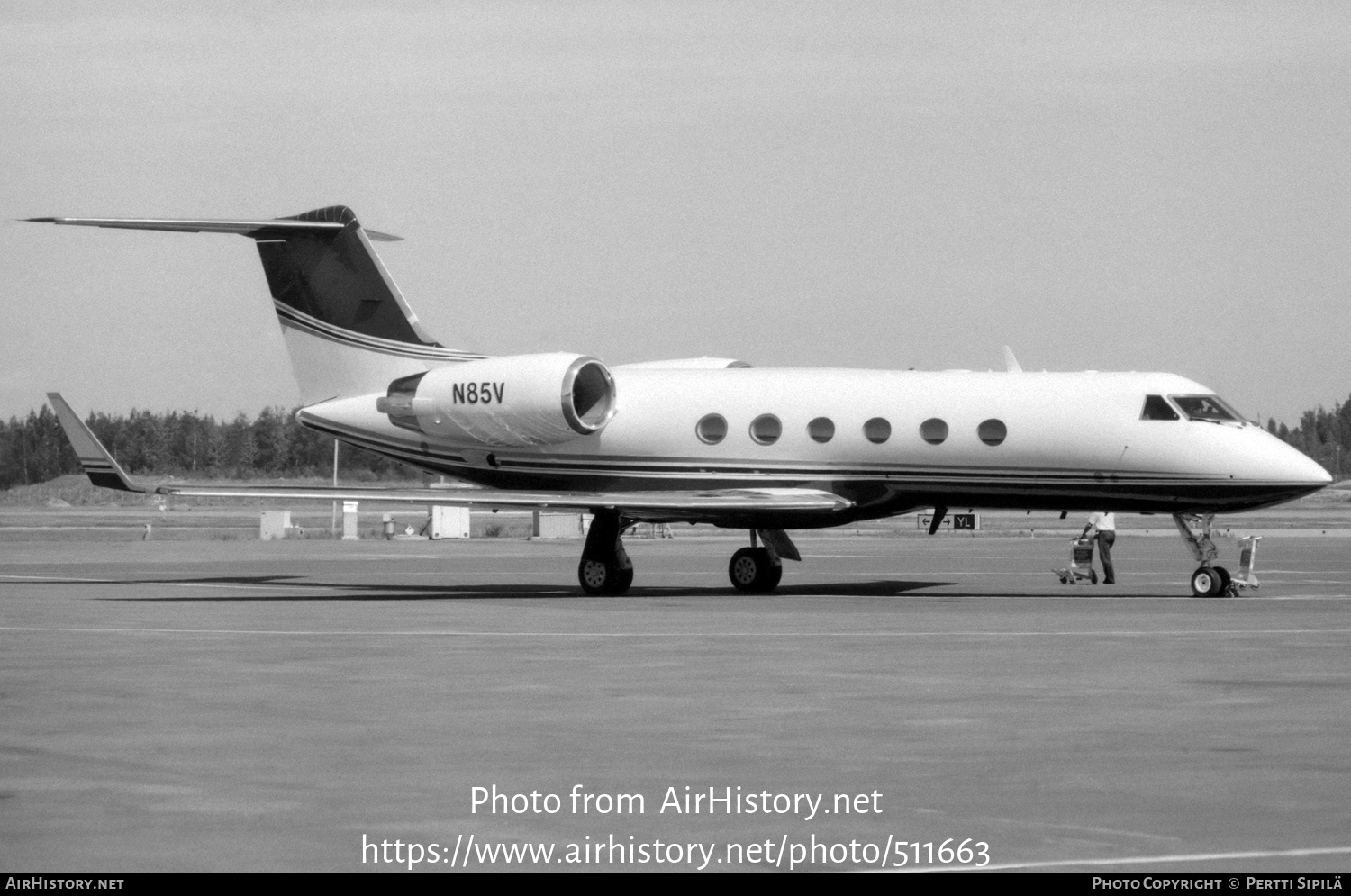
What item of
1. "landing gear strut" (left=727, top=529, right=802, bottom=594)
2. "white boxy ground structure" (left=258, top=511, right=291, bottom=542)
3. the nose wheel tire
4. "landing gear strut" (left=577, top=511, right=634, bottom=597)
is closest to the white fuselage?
"landing gear strut" (left=727, top=529, right=802, bottom=594)

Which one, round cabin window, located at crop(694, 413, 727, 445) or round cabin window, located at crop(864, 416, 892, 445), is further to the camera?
round cabin window, located at crop(694, 413, 727, 445)

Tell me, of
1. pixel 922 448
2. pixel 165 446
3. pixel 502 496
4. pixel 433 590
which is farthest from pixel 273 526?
pixel 165 446

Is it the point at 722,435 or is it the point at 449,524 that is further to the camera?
the point at 449,524

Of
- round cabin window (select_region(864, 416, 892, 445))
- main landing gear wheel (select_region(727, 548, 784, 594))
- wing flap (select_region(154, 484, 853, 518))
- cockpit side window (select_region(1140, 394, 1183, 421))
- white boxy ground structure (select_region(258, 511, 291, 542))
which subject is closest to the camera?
wing flap (select_region(154, 484, 853, 518))

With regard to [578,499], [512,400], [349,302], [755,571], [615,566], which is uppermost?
[349,302]

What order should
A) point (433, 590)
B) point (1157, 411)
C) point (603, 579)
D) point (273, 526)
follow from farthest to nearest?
point (273, 526)
point (433, 590)
point (603, 579)
point (1157, 411)

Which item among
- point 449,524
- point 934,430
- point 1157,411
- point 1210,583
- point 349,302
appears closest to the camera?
point 1210,583

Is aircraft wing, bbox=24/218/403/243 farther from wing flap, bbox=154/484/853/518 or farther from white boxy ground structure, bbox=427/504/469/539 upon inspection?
white boxy ground structure, bbox=427/504/469/539

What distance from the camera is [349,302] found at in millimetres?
32375

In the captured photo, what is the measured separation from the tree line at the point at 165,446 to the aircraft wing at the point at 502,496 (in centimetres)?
9760

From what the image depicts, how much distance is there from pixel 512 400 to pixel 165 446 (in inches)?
5069

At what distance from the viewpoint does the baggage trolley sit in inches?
1286

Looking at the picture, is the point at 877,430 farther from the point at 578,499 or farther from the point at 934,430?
the point at 578,499

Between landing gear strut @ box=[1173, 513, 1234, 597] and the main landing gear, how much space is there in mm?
6235
